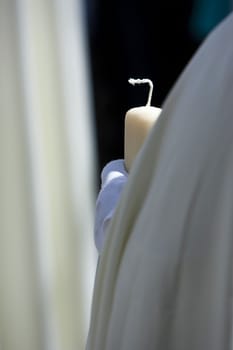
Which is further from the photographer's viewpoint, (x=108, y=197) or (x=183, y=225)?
(x=108, y=197)

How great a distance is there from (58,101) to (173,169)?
457 mm

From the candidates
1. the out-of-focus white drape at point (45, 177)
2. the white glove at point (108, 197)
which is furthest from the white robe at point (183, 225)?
the out-of-focus white drape at point (45, 177)

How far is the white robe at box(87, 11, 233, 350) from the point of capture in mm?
414

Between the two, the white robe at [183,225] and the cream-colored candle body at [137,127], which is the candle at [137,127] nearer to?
the cream-colored candle body at [137,127]

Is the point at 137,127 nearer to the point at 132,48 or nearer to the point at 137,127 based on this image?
the point at 137,127

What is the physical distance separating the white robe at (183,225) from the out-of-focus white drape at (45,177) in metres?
0.40

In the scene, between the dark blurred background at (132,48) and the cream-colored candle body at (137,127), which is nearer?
the cream-colored candle body at (137,127)

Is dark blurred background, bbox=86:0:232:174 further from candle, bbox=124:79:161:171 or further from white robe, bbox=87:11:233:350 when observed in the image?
white robe, bbox=87:11:233:350

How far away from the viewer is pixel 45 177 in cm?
88

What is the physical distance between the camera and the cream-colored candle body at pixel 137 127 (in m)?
0.67

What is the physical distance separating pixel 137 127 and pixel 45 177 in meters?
0.26

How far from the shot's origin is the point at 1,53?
803 mm

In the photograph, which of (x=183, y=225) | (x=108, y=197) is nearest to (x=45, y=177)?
(x=108, y=197)

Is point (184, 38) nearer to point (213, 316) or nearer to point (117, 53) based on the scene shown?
point (117, 53)
